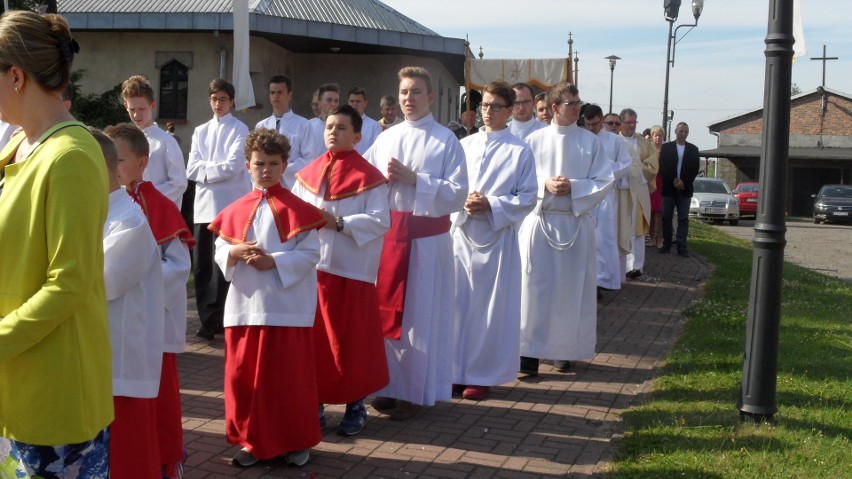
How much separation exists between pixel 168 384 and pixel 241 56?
6.71m

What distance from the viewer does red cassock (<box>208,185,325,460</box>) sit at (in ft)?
16.5

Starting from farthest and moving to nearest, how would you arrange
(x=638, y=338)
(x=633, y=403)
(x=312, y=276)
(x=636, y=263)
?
1. (x=636, y=263)
2. (x=638, y=338)
3. (x=633, y=403)
4. (x=312, y=276)

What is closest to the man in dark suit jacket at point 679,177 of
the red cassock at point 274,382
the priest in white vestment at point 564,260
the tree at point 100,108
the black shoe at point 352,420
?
the priest in white vestment at point 564,260

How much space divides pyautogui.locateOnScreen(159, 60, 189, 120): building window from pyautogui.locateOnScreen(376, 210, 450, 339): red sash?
20090 mm

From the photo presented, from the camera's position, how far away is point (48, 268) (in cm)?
264

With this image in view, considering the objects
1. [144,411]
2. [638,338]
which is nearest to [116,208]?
[144,411]

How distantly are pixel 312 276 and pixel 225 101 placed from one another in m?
3.77

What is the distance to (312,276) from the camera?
5258 mm

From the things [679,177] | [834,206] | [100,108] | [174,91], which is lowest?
[834,206]

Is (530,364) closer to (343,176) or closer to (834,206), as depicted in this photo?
(343,176)

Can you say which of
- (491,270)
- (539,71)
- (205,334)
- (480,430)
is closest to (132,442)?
(480,430)

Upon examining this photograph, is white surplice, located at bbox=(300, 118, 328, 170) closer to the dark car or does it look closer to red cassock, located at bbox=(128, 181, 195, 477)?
red cassock, located at bbox=(128, 181, 195, 477)

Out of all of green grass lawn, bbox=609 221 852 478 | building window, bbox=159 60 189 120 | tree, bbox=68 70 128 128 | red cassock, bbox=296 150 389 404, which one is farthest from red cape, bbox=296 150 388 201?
building window, bbox=159 60 189 120

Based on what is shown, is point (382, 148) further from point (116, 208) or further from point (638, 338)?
point (638, 338)
